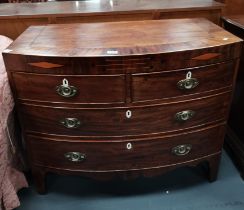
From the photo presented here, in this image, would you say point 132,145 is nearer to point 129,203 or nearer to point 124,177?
point 124,177

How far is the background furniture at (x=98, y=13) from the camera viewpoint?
137cm

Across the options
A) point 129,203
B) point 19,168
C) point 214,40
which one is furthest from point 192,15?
point 19,168

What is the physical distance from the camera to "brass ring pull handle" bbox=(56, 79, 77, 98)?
3.34 ft

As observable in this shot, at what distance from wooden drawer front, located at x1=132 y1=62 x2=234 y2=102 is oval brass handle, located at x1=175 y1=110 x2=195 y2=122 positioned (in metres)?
0.09

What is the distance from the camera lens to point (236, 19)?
1.37 m

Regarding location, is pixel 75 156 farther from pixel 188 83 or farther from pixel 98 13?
pixel 98 13

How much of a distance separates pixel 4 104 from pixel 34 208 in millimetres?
556

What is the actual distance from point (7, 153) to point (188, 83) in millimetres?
769

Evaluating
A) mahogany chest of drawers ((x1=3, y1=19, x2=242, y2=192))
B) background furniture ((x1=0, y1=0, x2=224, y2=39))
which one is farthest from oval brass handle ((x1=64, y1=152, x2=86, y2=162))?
background furniture ((x1=0, y1=0, x2=224, y2=39))

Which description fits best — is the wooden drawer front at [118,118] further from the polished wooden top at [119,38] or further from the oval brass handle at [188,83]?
the polished wooden top at [119,38]

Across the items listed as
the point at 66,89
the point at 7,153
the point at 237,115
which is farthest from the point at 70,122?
the point at 237,115

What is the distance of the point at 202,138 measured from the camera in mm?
1223

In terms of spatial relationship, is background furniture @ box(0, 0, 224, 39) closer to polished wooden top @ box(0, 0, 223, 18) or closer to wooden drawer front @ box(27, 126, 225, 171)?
polished wooden top @ box(0, 0, 223, 18)

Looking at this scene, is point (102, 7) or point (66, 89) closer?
point (66, 89)
